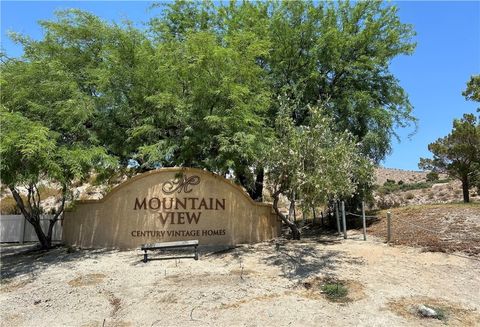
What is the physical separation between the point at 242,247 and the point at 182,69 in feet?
21.5

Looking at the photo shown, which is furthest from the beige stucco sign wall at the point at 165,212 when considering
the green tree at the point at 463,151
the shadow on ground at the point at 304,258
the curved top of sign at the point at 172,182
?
the green tree at the point at 463,151

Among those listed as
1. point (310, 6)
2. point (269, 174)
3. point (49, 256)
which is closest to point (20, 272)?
point (49, 256)

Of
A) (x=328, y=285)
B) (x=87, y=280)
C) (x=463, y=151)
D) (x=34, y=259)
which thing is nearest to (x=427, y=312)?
(x=328, y=285)

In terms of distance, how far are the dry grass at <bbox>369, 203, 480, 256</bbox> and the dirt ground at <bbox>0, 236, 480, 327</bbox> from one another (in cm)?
81

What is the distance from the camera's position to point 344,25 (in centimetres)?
1988

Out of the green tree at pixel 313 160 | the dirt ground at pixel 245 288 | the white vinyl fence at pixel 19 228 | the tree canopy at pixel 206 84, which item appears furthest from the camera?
the white vinyl fence at pixel 19 228

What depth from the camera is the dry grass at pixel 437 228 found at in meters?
13.3

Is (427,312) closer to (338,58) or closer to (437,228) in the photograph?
(437,228)

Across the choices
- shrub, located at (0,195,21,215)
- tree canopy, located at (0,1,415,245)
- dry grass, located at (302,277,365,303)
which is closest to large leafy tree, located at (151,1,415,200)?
tree canopy, located at (0,1,415,245)

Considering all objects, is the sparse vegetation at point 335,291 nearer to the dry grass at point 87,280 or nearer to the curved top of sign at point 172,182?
the dry grass at point 87,280

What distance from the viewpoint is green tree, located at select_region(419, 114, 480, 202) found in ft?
79.6

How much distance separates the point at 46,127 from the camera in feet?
45.0

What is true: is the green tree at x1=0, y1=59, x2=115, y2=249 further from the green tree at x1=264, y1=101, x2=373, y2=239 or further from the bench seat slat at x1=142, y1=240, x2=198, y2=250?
the green tree at x1=264, y1=101, x2=373, y2=239

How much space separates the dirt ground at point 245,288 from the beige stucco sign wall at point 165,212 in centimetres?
118
